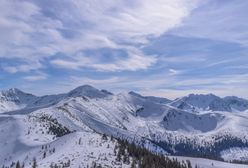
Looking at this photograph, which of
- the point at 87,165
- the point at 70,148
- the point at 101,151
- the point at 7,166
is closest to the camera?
the point at 87,165

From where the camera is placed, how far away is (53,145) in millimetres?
184250

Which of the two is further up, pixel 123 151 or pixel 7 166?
pixel 123 151

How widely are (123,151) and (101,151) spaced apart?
8.73m

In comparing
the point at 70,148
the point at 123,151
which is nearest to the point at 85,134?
the point at 70,148

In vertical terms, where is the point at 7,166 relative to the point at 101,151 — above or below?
below

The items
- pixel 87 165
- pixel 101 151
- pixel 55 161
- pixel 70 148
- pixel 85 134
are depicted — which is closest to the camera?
pixel 87 165

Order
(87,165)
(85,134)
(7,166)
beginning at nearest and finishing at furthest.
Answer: (87,165), (85,134), (7,166)

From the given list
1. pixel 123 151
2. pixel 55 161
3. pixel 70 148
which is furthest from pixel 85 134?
pixel 55 161

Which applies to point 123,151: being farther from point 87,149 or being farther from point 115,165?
point 115,165

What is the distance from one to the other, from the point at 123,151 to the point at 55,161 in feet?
92.4

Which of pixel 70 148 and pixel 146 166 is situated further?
pixel 70 148

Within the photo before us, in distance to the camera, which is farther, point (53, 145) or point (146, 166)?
point (53, 145)

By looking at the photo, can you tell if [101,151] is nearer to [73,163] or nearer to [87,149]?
[87,149]

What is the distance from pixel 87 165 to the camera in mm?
110812
